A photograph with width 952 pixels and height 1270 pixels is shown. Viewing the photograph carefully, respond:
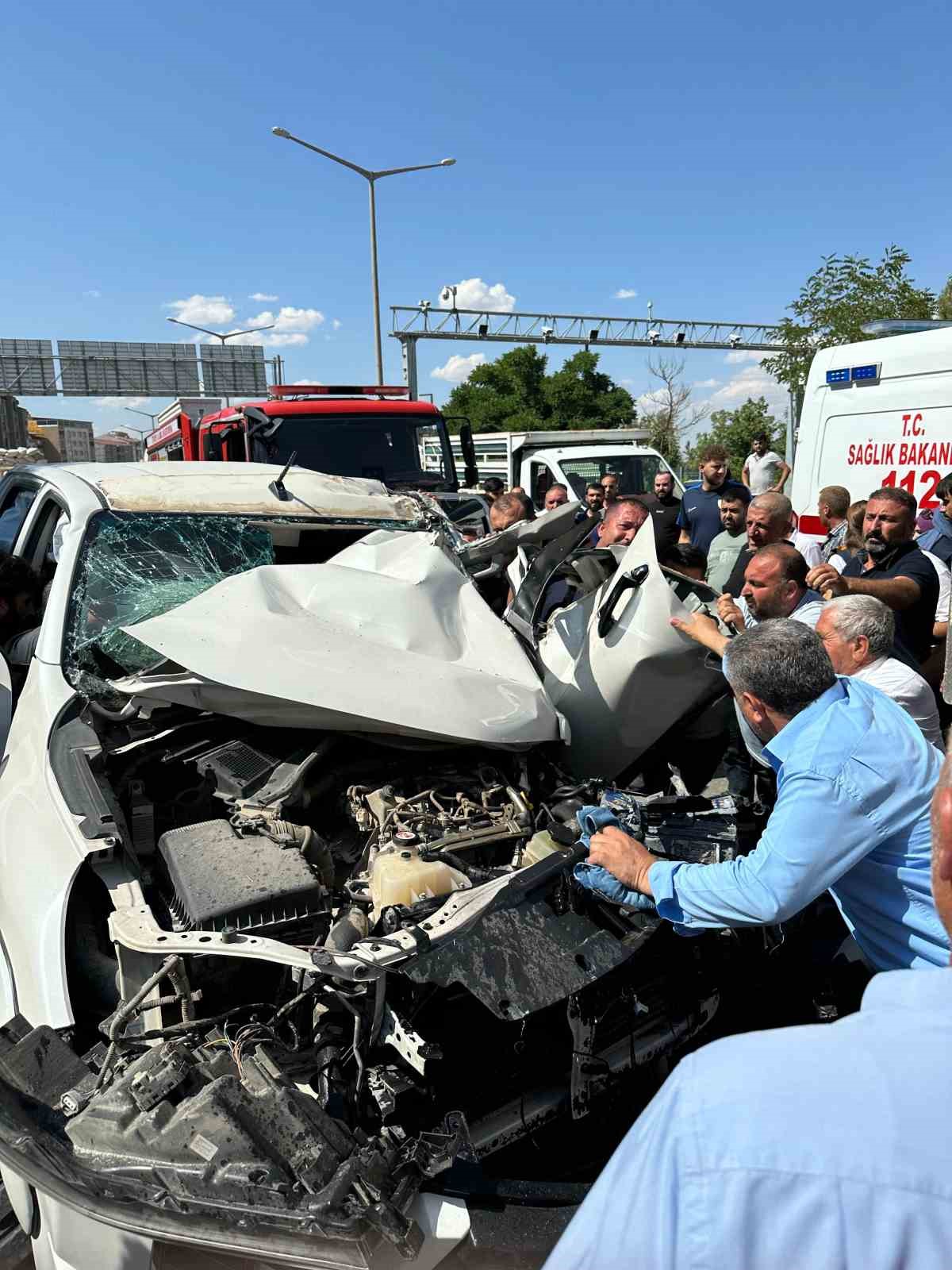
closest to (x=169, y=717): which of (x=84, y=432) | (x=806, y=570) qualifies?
(x=806, y=570)

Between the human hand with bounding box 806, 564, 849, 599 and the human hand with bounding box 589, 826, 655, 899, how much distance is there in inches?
87.1

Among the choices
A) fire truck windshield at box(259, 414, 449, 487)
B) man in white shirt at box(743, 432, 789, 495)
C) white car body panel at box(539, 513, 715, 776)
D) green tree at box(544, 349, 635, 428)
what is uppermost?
green tree at box(544, 349, 635, 428)

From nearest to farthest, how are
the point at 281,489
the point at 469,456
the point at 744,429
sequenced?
the point at 281,489 < the point at 469,456 < the point at 744,429

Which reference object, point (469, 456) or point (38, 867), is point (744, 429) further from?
point (38, 867)

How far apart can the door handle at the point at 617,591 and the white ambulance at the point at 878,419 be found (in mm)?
3666

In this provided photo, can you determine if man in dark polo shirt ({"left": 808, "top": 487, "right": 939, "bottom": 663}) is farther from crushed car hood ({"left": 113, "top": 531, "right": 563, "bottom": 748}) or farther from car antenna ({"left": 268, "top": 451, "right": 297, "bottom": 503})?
car antenna ({"left": 268, "top": 451, "right": 297, "bottom": 503})

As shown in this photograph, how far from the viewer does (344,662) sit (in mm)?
2785

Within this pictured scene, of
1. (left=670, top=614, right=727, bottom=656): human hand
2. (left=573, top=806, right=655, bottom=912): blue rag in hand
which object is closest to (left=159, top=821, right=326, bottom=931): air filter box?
(left=573, top=806, right=655, bottom=912): blue rag in hand

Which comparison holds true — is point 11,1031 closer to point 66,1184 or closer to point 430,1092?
point 66,1184

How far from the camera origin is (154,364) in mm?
43938

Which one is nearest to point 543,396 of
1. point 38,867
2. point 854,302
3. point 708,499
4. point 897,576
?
point 854,302

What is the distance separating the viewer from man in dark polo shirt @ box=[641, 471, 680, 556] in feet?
22.8

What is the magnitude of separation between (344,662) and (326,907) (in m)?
0.82

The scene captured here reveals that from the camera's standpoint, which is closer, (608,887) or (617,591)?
(608,887)
